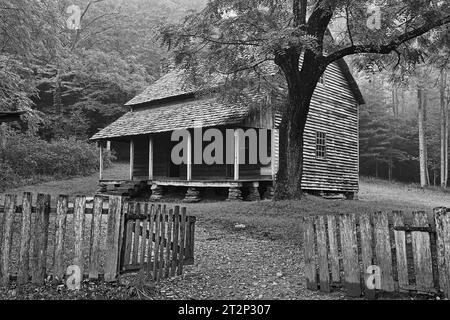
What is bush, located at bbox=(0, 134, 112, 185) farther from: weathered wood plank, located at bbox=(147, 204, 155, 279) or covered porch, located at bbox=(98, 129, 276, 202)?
weathered wood plank, located at bbox=(147, 204, 155, 279)

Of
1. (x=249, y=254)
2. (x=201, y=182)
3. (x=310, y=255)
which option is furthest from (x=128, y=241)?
(x=201, y=182)

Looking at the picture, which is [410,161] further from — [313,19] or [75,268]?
[75,268]

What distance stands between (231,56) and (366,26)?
4.55m

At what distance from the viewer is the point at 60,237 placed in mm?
6043

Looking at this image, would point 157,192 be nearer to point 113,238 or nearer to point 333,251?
point 113,238

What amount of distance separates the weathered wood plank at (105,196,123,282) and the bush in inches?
823

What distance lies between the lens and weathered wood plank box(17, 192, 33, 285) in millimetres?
6023

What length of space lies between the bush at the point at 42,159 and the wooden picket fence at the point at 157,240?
20389 mm

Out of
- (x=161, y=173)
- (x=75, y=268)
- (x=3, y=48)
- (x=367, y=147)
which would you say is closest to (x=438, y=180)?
(x=367, y=147)

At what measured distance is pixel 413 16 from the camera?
42.2 ft

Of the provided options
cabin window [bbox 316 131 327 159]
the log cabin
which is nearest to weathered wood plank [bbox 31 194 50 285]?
the log cabin

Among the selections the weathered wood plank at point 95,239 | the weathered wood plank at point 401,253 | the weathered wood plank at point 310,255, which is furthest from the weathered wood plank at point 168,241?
the weathered wood plank at point 401,253

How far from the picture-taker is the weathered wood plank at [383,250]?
18.6 ft

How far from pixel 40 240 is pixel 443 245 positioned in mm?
5451
